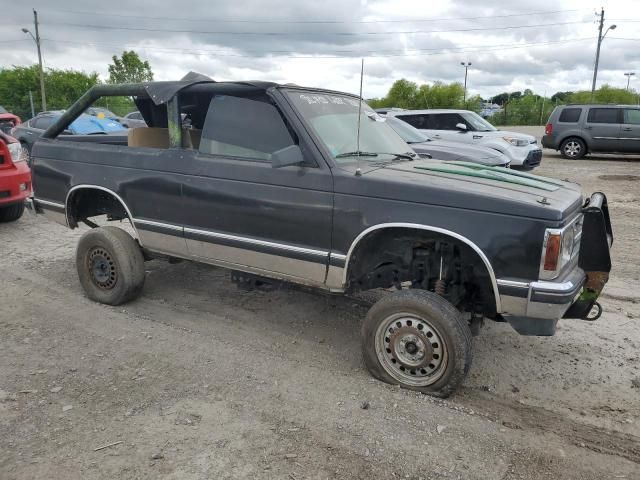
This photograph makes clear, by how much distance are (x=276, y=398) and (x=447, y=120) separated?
10509 mm

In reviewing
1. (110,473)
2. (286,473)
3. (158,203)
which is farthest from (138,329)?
(286,473)

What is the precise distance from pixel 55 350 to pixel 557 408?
3.51m

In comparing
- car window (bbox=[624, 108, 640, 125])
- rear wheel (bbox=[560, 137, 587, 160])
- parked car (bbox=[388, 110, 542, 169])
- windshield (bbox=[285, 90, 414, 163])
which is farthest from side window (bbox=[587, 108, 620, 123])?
windshield (bbox=[285, 90, 414, 163])

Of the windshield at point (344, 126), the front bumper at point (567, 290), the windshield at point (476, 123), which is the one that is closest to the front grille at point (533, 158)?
the windshield at point (476, 123)

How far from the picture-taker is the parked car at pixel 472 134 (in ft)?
37.7

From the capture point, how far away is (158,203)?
4.36m

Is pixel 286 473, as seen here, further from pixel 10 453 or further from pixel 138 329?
pixel 138 329

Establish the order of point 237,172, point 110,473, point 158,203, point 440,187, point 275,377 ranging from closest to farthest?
point 110,473 < point 440,187 < point 275,377 < point 237,172 < point 158,203

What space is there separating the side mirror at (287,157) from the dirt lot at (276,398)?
1.42 m

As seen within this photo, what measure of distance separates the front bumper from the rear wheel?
14768 mm

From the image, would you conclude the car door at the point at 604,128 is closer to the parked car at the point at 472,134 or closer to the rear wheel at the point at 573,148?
the rear wheel at the point at 573,148

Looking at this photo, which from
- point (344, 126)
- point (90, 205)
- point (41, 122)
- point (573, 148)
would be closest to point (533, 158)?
point (573, 148)

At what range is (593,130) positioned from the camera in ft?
55.1

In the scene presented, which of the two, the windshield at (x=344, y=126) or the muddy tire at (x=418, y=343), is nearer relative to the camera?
the muddy tire at (x=418, y=343)
